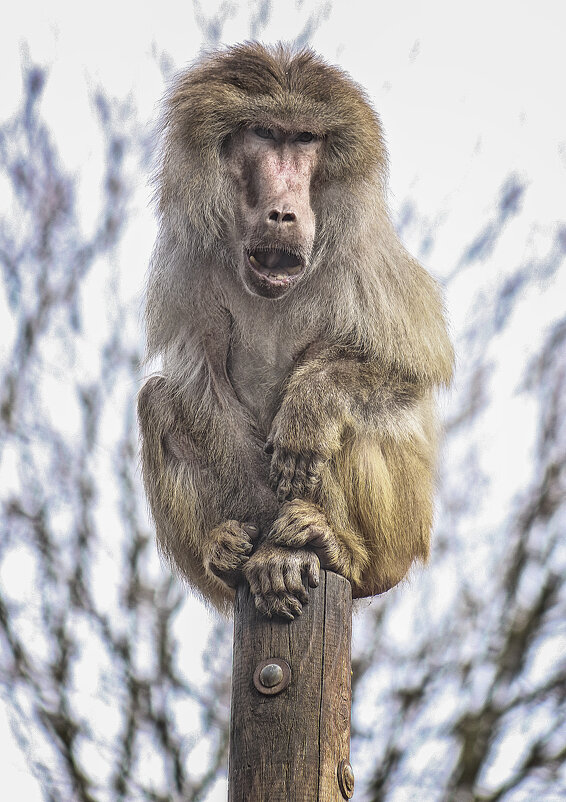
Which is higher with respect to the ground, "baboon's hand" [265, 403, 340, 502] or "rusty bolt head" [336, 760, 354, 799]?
"baboon's hand" [265, 403, 340, 502]

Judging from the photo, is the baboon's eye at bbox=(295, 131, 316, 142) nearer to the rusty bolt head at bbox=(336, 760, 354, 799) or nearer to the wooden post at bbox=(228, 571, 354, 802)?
the wooden post at bbox=(228, 571, 354, 802)

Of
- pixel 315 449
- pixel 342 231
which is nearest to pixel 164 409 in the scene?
pixel 315 449

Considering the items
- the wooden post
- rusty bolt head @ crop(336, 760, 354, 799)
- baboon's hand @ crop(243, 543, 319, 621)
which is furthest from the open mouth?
rusty bolt head @ crop(336, 760, 354, 799)

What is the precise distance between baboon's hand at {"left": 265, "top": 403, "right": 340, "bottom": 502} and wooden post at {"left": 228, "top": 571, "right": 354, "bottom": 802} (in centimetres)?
55

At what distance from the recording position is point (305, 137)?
4.00m

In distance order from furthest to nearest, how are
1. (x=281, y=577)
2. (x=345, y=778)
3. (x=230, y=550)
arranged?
(x=230, y=550) < (x=281, y=577) < (x=345, y=778)

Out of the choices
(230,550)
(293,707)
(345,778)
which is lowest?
(345,778)

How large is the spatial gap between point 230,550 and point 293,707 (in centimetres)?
76

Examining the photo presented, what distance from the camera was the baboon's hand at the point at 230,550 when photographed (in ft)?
11.8

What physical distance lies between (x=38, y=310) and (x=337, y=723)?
7.19m

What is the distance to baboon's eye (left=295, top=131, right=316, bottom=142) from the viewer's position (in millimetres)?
3982

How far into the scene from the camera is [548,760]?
26.0 ft

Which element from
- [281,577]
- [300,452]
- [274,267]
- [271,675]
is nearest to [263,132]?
[274,267]

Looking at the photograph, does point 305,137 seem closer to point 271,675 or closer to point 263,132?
point 263,132
